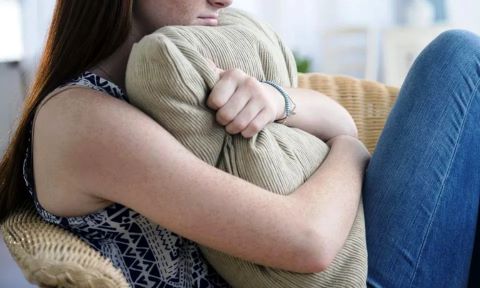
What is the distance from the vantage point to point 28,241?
3.03 feet

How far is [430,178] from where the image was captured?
1104 millimetres

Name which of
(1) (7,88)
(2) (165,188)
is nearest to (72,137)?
(2) (165,188)

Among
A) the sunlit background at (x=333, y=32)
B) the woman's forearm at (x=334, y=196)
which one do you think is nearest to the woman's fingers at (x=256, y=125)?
the woman's forearm at (x=334, y=196)

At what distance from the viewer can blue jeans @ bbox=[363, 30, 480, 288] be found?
1.07m

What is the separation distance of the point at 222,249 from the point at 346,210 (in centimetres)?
20

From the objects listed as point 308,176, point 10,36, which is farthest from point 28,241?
point 10,36

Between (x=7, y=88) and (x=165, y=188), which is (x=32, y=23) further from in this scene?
(x=165, y=188)

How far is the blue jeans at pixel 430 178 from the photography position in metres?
1.07

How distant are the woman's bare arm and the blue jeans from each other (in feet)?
0.53

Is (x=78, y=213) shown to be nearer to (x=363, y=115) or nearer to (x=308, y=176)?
(x=308, y=176)

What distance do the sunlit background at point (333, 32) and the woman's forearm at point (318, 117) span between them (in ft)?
7.65

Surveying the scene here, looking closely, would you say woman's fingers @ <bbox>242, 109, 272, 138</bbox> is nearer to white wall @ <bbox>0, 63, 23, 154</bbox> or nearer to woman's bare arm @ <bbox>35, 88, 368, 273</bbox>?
woman's bare arm @ <bbox>35, 88, 368, 273</bbox>

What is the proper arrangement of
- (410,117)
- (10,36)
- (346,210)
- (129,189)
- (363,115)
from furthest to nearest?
(10,36) → (363,115) → (410,117) → (346,210) → (129,189)

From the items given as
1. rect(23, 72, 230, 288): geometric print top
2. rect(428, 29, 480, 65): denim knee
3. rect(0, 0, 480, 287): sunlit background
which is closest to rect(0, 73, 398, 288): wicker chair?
rect(23, 72, 230, 288): geometric print top
